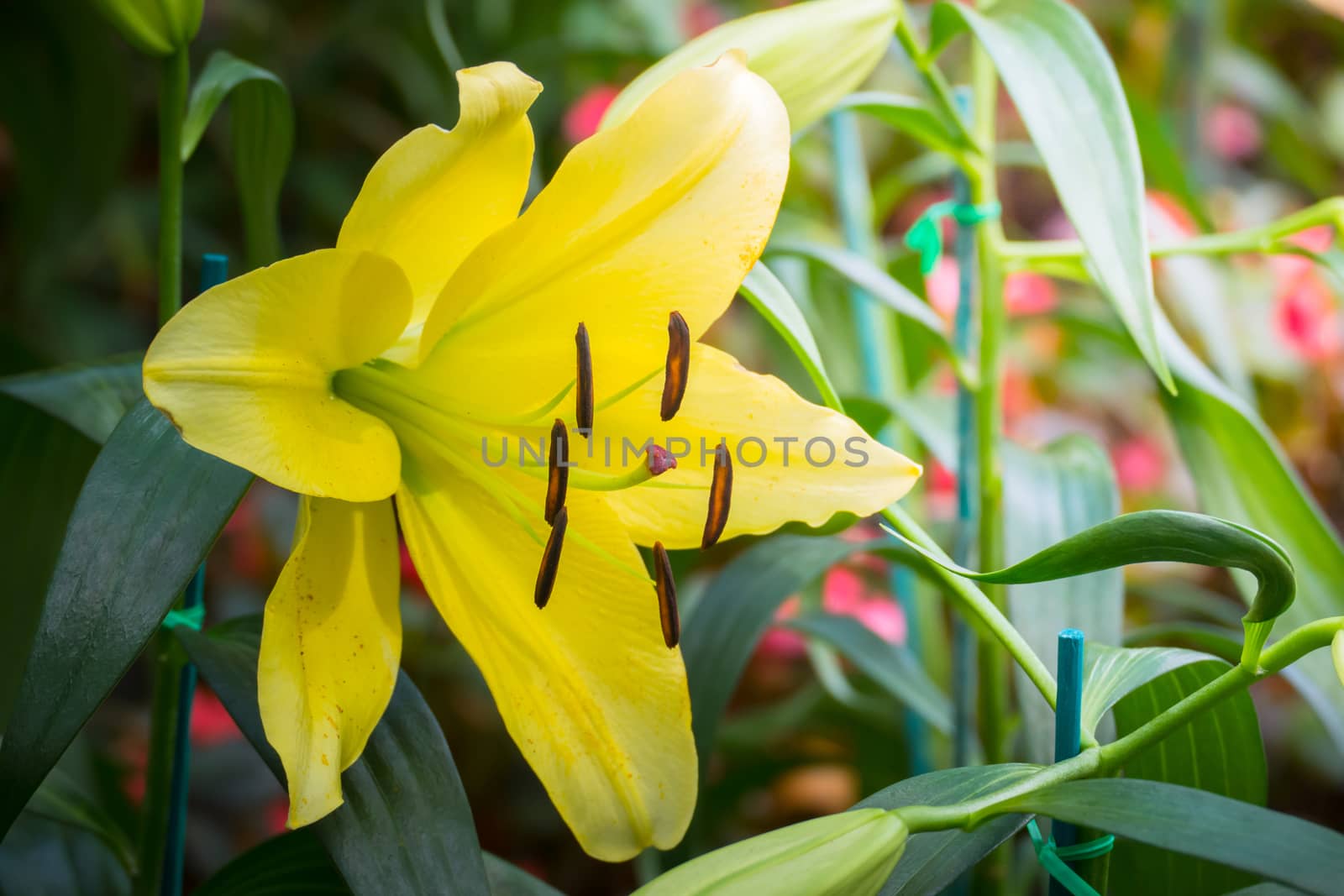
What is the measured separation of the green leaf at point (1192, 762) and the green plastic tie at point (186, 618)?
14.3 inches

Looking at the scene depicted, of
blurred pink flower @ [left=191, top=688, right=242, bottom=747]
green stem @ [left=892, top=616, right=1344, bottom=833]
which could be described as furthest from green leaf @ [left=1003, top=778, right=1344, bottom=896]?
blurred pink flower @ [left=191, top=688, right=242, bottom=747]

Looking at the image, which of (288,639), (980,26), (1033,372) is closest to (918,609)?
(980,26)

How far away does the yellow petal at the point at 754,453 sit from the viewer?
0.37 metres

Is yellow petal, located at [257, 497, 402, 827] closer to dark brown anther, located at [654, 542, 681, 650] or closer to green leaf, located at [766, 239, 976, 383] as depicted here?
dark brown anther, located at [654, 542, 681, 650]

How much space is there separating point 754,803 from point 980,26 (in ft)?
3.09

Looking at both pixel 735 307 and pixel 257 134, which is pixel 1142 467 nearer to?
pixel 735 307

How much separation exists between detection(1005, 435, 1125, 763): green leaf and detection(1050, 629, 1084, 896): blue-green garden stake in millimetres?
124

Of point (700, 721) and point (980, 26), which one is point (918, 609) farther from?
point (980, 26)

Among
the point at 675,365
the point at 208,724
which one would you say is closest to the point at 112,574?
the point at 675,365

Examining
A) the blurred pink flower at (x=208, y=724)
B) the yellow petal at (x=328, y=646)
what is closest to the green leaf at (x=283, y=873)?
the yellow petal at (x=328, y=646)

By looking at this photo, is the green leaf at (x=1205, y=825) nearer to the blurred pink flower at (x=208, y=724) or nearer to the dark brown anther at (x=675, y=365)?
the dark brown anther at (x=675, y=365)

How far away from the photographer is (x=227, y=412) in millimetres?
302

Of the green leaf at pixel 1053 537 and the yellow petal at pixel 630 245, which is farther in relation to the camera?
the green leaf at pixel 1053 537

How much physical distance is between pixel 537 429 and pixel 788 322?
0.31ft
